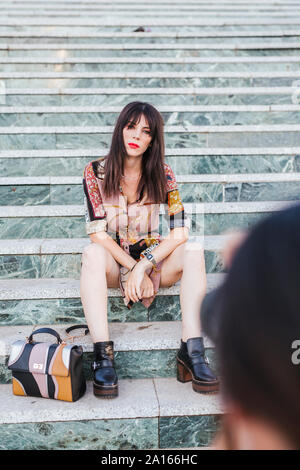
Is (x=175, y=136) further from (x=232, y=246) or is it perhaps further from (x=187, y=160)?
(x=232, y=246)

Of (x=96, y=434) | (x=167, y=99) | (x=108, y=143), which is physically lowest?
(x=96, y=434)

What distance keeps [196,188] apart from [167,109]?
1021mm

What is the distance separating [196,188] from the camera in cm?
303

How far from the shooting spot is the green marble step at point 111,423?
1749 millimetres

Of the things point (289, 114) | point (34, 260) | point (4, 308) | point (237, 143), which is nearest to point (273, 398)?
point (4, 308)

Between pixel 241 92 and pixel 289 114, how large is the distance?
50 cm

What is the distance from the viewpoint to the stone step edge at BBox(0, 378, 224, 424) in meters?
1.75

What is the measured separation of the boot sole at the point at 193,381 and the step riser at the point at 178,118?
2.37 metres
